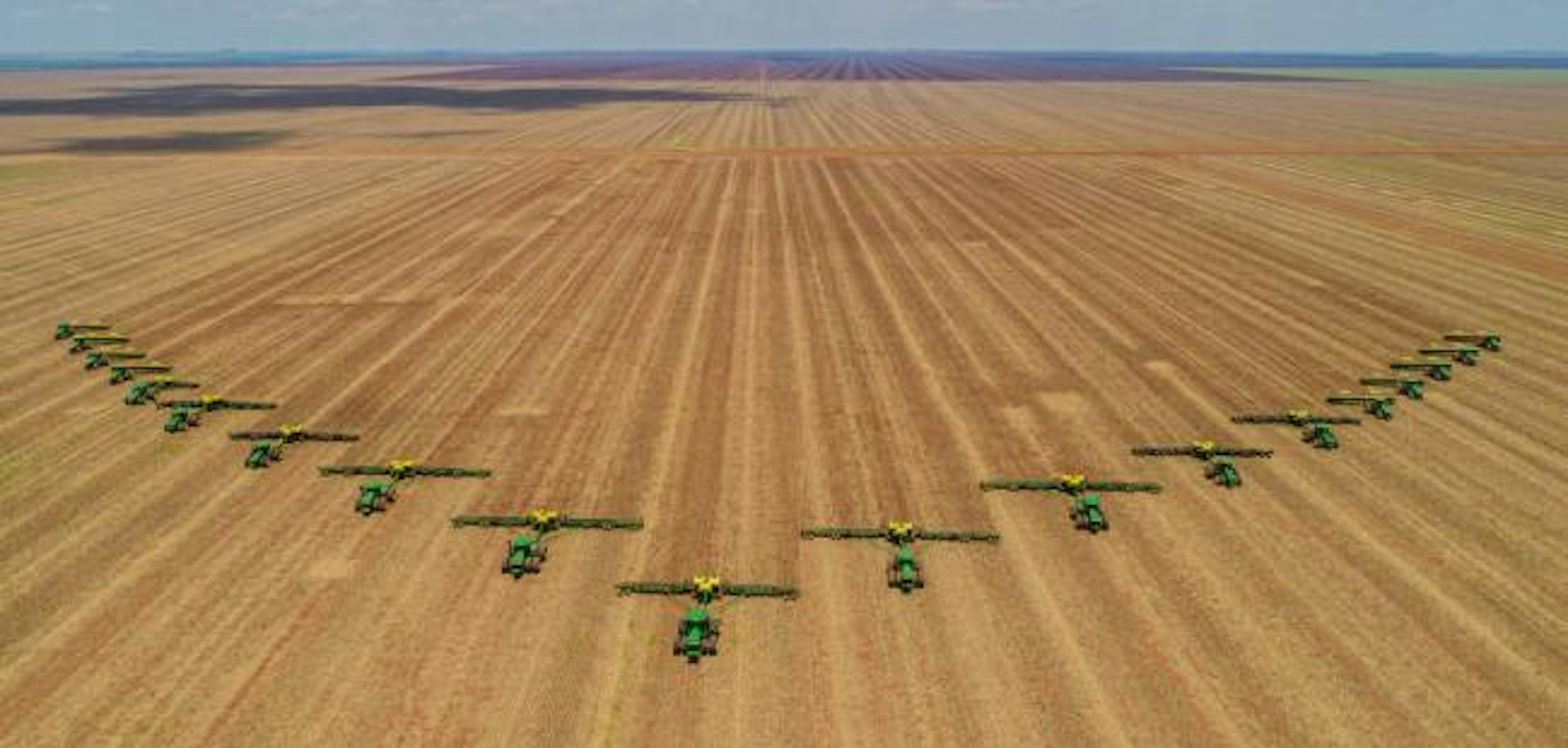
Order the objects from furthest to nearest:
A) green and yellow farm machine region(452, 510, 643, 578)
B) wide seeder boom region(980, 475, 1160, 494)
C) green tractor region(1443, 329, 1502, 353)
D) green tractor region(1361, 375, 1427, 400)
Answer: green tractor region(1443, 329, 1502, 353) < green tractor region(1361, 375, 1427, 400) < wide seeder boom region(980, 475, 1160, 494) < green and yellow farm machine region(452, 510, 643, 578)

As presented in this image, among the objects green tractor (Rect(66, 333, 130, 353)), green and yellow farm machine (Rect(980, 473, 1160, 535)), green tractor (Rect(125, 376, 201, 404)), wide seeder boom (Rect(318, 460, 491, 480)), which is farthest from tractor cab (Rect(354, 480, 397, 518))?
green tractor (Rect(66, 333, 130, 353))

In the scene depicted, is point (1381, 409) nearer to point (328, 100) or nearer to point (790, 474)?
point (790, 474)

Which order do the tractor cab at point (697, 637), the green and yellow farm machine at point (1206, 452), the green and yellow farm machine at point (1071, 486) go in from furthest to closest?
1. the green and yellow farm machine at point (1206, 452)
2. the green and yellow farm machine at point (1071, 486)
3. the tractor cab at point (697, 637)

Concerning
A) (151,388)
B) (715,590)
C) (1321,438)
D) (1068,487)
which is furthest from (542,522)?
(1321,438)

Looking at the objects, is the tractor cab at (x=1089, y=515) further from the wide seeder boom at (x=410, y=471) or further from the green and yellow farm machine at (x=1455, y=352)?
the green and yellow farm machine at (x=1455, y=352)

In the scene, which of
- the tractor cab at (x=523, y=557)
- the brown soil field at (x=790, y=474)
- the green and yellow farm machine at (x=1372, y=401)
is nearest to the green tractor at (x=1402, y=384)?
the green and yellow farm machine at (x=1372, y=401)

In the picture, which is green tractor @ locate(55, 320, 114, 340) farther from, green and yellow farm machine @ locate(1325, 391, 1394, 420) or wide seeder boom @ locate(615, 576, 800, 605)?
green and yellow farm machine @ locate(1325, 391, 1394, 420)
